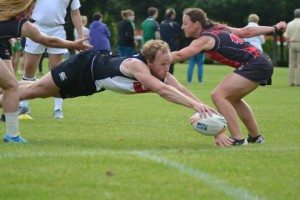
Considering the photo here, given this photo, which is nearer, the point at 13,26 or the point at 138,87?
the point at 13,26

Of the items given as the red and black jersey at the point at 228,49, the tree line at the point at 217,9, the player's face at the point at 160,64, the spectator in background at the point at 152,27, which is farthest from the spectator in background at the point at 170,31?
the tree line at the point at 217,9

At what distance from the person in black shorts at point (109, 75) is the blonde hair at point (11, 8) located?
99 centimetres

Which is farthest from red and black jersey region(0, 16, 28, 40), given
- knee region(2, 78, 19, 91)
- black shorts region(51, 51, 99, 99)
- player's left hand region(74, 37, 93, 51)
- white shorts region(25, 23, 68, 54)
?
white shorts region(25, 23, 68, 54)

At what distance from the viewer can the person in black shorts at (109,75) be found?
8.50 meters

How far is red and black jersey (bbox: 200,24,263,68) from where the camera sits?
8.99m

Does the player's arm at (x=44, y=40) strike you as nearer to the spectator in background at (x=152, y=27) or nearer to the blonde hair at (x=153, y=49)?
the blonde hair at (x=153, y=49)

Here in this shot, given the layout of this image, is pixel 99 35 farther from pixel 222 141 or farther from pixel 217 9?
pixel 217 9

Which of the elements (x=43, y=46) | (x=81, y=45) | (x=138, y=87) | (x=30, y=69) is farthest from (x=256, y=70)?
(x=30, y=69)

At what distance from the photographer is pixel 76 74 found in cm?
905

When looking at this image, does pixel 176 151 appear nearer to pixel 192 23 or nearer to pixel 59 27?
pixel 192 23

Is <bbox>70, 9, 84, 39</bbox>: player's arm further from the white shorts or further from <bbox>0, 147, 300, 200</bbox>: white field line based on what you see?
<bbox>0, 147, 300, 200</bbox>: white field line

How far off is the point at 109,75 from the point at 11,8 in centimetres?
138

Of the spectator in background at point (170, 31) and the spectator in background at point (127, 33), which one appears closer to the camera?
the spectator in background at point (170, 31)

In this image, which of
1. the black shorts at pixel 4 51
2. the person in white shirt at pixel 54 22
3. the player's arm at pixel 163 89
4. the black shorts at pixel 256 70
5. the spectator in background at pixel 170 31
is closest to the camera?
the player's arm at pixel 163 89
